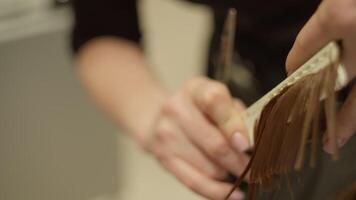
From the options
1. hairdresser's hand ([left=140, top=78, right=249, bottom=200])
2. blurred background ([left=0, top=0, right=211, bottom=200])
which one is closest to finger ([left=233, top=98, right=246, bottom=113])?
hairdresser's hand ([left=140, top=78, right=249, bottom=200])

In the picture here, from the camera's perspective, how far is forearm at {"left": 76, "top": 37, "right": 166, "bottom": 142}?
66 cm

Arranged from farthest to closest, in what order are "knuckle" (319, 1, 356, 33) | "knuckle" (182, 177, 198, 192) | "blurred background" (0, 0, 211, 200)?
1. "blurred background" (0, 0, 211, 200)
2. "knuckle" (182, 177, 198, 192)
3. "knuckle" (319, 1, 356, 33)

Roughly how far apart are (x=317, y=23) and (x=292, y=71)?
33 millimetres

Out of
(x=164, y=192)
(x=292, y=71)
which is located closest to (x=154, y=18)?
(x=164, y=192)

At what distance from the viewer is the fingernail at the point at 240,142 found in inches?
14.8

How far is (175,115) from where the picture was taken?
537mm

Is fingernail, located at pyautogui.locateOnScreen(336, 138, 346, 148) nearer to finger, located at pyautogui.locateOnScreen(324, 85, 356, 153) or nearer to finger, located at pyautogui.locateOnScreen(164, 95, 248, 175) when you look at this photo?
finger, located at pyautogui.locateOnScreen(324, 85, 356, 153)

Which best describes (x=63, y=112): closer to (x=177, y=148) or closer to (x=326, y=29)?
(x=177, y=148)

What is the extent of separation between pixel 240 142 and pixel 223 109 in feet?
0.19

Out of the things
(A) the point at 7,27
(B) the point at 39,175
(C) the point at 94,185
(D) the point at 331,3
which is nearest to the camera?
(D) the point at 331,3

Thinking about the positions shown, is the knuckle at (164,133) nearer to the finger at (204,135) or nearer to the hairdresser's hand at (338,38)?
the finger at (204,135)

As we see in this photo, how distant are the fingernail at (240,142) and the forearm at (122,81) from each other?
26 cm

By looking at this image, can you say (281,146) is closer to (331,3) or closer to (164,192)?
(331,3)

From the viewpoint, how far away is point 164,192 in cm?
132
